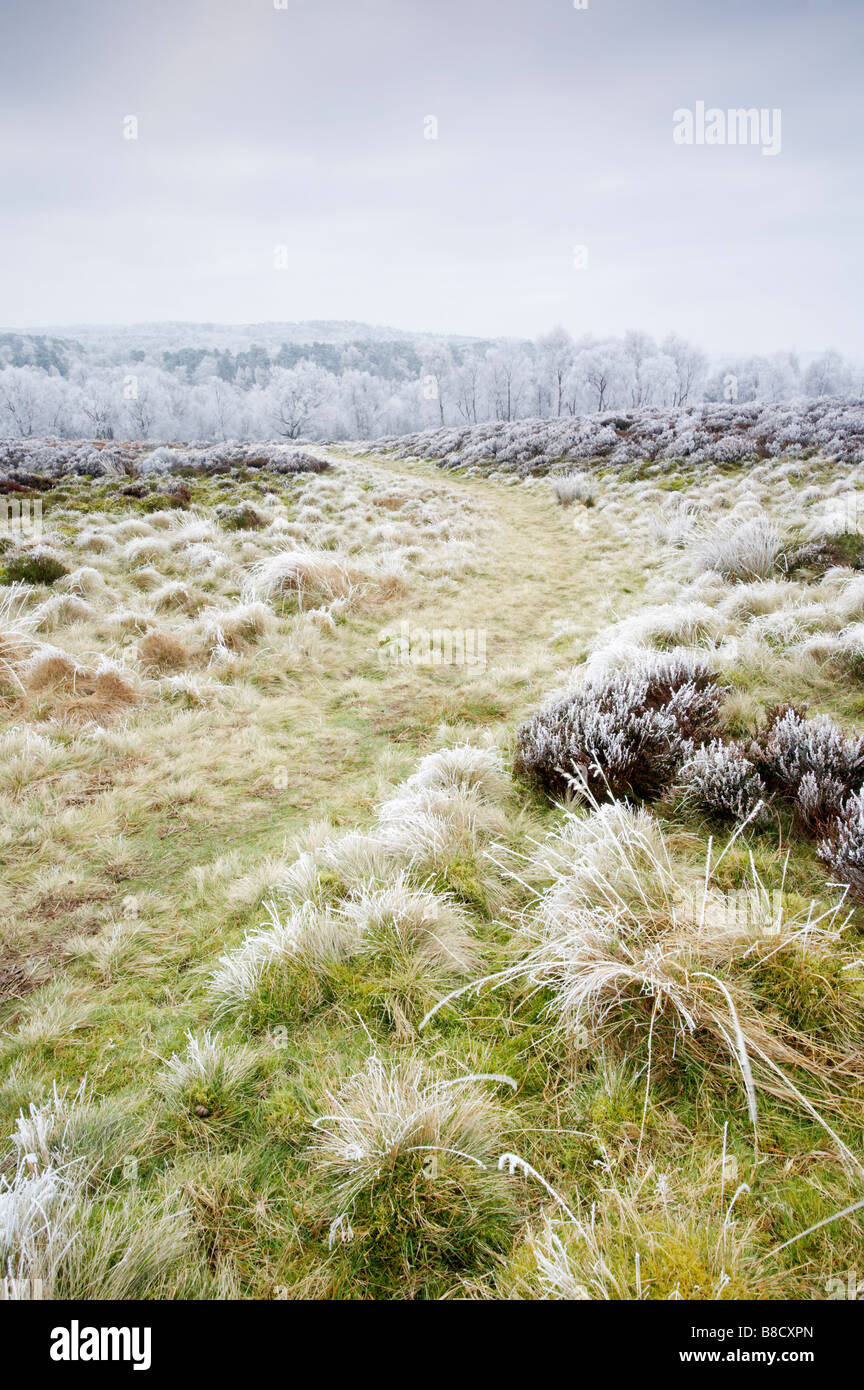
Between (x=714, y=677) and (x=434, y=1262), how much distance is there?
4284 mm

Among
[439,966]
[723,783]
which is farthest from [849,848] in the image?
[439,966]

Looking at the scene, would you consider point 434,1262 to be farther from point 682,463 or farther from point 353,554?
point 682,463

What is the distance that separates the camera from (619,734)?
3.46 metres

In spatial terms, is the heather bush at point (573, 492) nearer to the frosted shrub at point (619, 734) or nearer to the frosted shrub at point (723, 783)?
the frosted shrub at point (619, 734)

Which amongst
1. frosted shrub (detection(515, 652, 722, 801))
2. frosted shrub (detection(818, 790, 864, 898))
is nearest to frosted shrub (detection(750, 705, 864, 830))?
frosted shrub (detection(818, 790, 864, 898))

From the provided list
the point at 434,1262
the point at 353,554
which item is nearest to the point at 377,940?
the point at 434,1262

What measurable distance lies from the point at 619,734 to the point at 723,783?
612 mm

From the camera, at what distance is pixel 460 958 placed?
2393 millimetres

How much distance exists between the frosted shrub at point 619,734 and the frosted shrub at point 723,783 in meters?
0.17

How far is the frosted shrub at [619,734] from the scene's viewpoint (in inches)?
136

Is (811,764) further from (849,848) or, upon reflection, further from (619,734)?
(619,734)

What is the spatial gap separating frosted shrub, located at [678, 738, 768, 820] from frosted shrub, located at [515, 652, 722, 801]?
17 centimetres

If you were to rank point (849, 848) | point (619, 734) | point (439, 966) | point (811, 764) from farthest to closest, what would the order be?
point (619, 734)
point (811, 764)
point (849, 848)
point (439, 966)
